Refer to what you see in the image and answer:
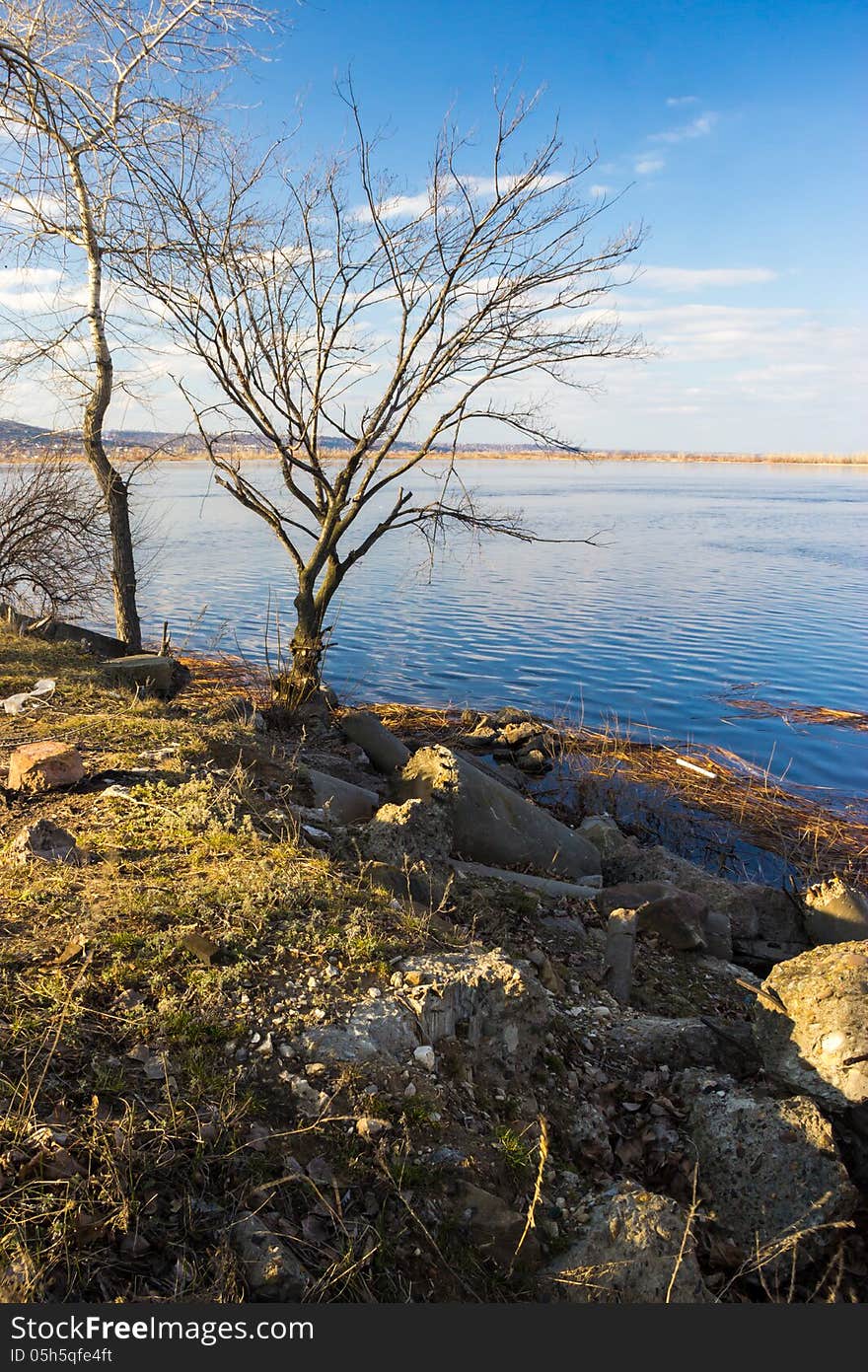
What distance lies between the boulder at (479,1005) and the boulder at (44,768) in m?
3.11

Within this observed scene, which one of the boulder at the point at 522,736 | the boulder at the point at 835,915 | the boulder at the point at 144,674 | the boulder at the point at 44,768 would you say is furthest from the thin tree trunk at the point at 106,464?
the boulder at the point at 835,915

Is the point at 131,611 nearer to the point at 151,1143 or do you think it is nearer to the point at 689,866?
the point at 689,866

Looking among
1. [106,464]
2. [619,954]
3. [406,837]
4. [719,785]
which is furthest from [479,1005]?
[106,464]

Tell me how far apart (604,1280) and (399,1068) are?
40.5 inches

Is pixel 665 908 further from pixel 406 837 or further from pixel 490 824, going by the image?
pixel 406 837

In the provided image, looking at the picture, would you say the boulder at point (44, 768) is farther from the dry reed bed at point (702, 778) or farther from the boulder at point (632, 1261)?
the boulder at point (632, 1261)

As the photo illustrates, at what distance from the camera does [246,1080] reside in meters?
3.12

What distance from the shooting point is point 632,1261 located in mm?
2766

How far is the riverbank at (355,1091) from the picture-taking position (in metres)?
2.62

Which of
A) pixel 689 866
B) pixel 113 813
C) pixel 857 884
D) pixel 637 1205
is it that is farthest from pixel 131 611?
pixel 637 1205

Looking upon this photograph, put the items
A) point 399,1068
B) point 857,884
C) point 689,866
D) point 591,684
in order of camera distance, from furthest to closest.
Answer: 1. point 591,684
2. point 857,884
3. point 689,866
4. point 399,1068

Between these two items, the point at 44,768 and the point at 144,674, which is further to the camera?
the point at 144,674

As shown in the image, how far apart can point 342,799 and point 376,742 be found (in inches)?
117

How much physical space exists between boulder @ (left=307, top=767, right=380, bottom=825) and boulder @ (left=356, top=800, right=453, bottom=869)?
0.90 m
